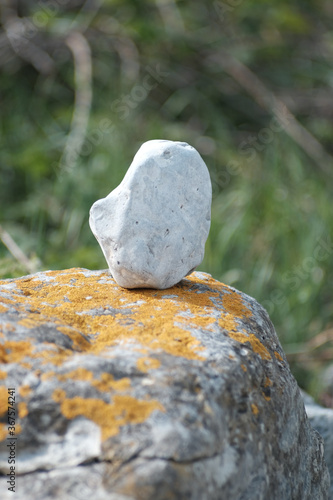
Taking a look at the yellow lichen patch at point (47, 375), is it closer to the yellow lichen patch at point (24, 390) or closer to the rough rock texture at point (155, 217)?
the yellow lichen patch at point (24, 390)

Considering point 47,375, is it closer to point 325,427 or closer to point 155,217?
point 155,217

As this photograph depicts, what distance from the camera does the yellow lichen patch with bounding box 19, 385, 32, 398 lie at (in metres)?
1.43

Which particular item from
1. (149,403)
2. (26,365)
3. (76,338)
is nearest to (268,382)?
(149,403)

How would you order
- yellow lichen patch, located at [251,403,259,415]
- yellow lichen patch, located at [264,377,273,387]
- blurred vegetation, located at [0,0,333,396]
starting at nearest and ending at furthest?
yellow lichen patch, located at [251,403,259,415] < yellow lichen patch, located at [264,377,273,387] < blurred vegetation, located at [0,0,333,396]

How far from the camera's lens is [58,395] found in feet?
4.66

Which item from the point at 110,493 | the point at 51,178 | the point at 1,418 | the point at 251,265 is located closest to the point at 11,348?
the point at 1,418

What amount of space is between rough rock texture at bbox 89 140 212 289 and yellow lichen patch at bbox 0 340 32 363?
0.56 metres

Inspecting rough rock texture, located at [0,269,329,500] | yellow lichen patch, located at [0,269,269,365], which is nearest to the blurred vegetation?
yellow lichen patch, located at [0,269,269,365]

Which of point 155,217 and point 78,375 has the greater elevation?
point 155,217

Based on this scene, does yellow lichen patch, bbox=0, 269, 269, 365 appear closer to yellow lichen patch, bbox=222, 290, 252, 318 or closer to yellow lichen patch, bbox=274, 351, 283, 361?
yellow lichen patch, bbox=222, 290, 252, 318

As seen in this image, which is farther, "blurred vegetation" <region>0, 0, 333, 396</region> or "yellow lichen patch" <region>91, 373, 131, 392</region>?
"blurred vegetation" <region>0, 0, 333, 396</region>

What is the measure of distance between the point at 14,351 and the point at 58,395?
0.20m

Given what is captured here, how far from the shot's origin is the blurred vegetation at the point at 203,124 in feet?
14.3

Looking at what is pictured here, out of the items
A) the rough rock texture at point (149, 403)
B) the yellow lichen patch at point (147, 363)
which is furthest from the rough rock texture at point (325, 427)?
the yellow lichen patch at point (147, 363)
